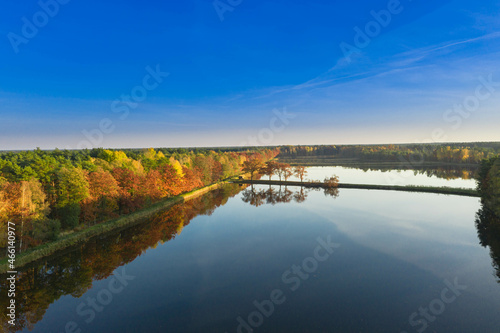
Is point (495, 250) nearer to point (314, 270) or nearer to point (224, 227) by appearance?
point (314, 270)

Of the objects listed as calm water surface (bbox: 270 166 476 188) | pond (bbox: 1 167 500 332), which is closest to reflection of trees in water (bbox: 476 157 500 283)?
pond (bbox: 1 167 500 332)

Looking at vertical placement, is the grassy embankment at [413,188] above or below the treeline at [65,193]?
below

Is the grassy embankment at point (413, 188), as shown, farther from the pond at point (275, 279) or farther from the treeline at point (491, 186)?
the pond at point (275, 279)

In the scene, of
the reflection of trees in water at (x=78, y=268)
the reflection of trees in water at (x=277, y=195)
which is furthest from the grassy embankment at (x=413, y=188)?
the reflection of trees in water at (x=78, y=268)

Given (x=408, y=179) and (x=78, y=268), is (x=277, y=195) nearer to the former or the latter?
(x=78, y=268)

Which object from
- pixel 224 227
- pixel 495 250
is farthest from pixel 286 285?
pixel 495 250

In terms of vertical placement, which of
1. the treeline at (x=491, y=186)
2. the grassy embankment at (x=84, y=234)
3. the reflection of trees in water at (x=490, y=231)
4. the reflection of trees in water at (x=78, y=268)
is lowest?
the reflection of trees in water at (x=78, y=268)
